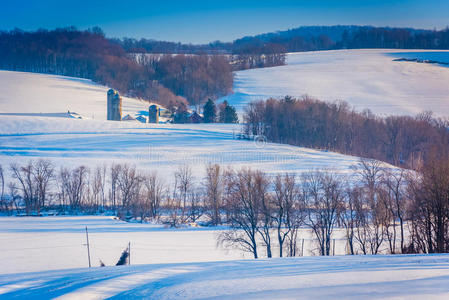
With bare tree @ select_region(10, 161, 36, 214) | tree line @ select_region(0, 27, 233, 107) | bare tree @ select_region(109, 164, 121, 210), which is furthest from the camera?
tree line @ select_region(0, 27, 233, 107)

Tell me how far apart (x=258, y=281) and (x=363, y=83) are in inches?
3342

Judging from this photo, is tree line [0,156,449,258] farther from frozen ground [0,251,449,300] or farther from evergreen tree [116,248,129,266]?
frozen ground [0,251,449,300]

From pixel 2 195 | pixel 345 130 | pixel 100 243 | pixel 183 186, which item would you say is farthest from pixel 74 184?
pixel 345 130

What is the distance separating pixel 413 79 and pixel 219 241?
3101 inches

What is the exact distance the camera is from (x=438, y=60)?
10538 centimetres

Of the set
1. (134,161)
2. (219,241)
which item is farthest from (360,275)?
(134,161)

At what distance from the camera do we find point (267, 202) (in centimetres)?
2286

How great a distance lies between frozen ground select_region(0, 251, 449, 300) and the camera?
9422mm

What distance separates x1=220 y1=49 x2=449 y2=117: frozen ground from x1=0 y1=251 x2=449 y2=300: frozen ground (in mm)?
56082

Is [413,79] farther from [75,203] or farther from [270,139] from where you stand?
[75,203]

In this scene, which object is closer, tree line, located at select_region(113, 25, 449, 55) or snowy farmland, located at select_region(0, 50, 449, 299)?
snowy farmland, located at select_region(0, 50, 449, 299)

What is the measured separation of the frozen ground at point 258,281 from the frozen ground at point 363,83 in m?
56.1

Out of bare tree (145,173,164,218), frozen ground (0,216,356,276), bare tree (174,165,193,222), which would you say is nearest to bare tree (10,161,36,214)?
frozen ground (0,216,356,276)

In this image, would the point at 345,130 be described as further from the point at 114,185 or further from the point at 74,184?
the point at 74,184
